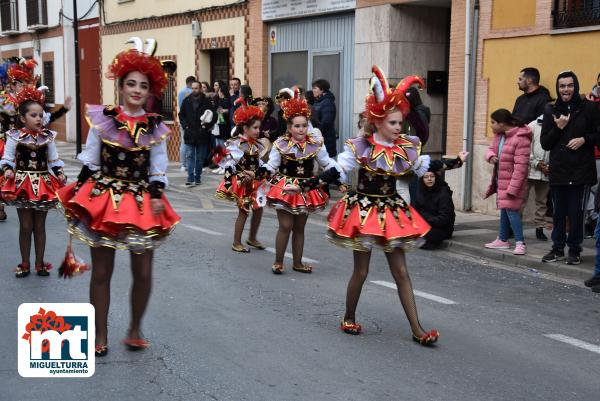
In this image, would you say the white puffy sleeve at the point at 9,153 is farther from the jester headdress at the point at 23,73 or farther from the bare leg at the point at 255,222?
the bare leg at the point at 255,222

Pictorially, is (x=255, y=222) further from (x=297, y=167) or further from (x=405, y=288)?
(x=405, y=288)

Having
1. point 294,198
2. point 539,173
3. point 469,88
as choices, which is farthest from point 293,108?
point 469,88

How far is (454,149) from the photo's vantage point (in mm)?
13516

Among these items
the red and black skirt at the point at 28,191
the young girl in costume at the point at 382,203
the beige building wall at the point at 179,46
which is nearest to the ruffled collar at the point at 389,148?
the young girl in costume at the point at 382,203

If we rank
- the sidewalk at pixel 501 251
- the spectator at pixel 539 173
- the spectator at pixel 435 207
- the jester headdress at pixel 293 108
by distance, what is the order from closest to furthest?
the jester headdress at pixel 293 108 → the sidewalk at pixel 501 251 → the spectator at pixel 539 173 → the spectator at pixel 435 207

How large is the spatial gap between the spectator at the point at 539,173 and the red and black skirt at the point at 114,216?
5.79m

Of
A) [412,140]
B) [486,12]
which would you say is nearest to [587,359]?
[412,140]

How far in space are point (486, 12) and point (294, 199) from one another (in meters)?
6.04

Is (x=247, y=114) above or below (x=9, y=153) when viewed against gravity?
above

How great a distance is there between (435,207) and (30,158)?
16.4 feet

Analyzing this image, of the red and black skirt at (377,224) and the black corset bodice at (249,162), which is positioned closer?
the red and black skirt at (377,224)

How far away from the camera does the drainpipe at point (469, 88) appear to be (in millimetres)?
13055

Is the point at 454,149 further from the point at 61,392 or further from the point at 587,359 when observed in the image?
the point at 61,392

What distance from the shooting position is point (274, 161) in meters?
8.55
